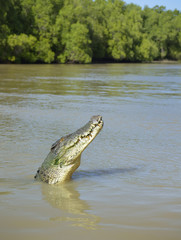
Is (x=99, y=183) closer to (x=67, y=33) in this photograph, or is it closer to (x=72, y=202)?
(x=72, y=202)

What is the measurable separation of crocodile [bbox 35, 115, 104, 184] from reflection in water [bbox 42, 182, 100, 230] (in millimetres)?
Result: 135

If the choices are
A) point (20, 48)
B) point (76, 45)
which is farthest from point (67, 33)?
point (20, 48)

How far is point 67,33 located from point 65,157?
75.2 m

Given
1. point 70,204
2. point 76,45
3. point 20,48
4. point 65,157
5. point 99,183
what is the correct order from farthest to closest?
1. point 76,45
2. point 20,48
3. point 99,183
4. point 65,157
5. point 70,204

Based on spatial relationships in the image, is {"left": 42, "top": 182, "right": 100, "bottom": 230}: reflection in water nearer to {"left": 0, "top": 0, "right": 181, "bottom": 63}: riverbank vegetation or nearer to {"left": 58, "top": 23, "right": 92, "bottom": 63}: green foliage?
{"left": 0, "top": 0, "right": 181, "bottom": 63}: riverbank vegetation

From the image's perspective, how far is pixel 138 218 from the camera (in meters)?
4.25

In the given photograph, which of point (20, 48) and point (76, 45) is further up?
point (76, 45)

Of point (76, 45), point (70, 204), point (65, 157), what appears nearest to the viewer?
point (70, 204)

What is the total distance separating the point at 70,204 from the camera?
4.80m

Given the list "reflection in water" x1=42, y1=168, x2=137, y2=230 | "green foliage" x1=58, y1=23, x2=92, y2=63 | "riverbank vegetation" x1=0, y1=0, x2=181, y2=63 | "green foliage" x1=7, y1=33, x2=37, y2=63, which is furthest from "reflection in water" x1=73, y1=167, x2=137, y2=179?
"green foliage" x1=58, y1=23, x2=92, y2=63

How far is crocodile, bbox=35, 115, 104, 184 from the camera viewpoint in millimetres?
5469

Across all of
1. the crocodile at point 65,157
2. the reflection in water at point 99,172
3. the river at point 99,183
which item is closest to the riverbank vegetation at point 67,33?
the river at point 99,183

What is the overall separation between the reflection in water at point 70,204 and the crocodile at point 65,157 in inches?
5.3

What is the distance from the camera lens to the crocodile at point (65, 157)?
17.9 feet
